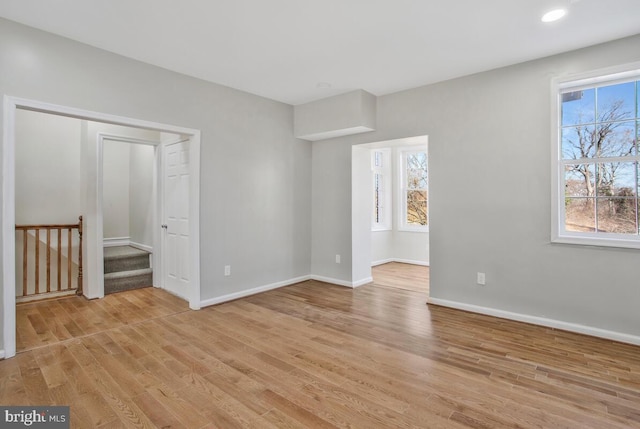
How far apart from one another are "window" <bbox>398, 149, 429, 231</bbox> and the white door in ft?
14.6

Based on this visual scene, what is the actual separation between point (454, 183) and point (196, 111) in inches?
127

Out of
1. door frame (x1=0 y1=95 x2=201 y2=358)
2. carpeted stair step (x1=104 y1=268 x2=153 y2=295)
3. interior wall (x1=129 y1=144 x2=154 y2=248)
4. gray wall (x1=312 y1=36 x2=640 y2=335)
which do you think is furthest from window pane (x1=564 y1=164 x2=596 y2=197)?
interior wall (x1=129 y1=144 x2=154 y2=248)

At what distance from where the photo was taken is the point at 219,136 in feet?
14.1

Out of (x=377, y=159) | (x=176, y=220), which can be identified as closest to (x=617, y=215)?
(x=377, y=159)

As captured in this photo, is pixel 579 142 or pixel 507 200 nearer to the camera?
pixel 579 142

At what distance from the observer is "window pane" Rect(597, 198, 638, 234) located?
3127 mm

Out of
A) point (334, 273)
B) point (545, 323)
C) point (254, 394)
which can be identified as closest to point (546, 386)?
point (545, 323)

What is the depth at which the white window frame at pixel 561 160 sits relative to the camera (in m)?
3.11

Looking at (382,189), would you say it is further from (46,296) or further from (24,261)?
(24,261)

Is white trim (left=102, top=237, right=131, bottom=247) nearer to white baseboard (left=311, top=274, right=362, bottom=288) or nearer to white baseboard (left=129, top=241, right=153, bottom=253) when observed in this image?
white baseboard (left=129, top=241, right=153, bottom=253)

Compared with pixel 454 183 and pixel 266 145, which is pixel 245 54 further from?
pixel 454 183

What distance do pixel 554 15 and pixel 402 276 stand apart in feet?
13.5

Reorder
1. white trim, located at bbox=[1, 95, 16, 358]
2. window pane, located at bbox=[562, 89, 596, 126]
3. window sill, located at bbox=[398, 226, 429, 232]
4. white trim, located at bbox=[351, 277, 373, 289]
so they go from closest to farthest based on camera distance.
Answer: white trim, located at bbox=[1, 95, 16, 358], window pane, located at bbox=[562, 89, 596, 126], white trim, located at bbox=[351, 277, 373, 289], window sill, located at bbox=[398, 226, 429, 232]

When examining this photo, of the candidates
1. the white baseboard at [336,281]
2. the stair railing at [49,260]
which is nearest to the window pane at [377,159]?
the white baseboard at [336,281]
